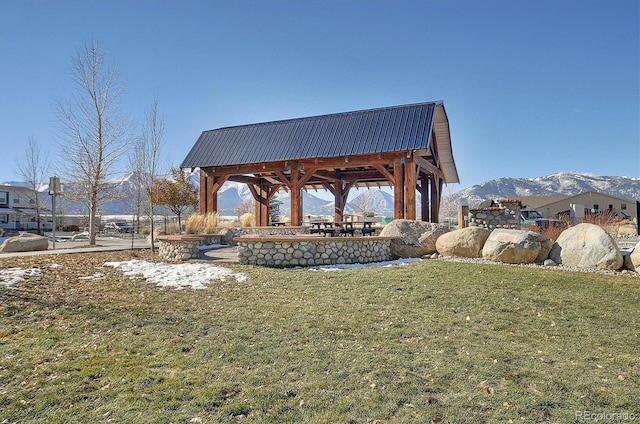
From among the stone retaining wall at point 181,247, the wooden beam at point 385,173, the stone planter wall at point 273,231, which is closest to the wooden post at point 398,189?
the wooden beam at point 385,173

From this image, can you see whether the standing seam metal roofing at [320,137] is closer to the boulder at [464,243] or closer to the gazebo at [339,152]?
the gazebo at [339,152]

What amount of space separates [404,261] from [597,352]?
5579 mm

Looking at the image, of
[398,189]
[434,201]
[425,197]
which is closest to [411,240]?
[398,189]

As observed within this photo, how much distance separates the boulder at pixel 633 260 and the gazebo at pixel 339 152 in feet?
22.9

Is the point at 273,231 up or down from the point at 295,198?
down

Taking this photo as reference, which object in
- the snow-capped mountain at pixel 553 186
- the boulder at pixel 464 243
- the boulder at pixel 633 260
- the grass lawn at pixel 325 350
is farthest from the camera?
the snow-capped mountain at pixel 553 186

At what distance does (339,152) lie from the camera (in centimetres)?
1520

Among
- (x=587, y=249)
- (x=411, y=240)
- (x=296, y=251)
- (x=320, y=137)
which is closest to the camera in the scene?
(x=587, y=249)

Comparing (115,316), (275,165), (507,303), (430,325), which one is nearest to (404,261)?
(507,303)

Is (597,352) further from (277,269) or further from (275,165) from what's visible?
(275,165)

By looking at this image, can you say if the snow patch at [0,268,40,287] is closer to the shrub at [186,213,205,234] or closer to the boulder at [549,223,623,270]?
the shrub at [186,213,205,234]

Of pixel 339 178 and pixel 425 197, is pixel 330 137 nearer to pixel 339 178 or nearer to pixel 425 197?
pixel 339 178

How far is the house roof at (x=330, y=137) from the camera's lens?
47.8 ft

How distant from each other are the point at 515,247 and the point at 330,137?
9167 mm
